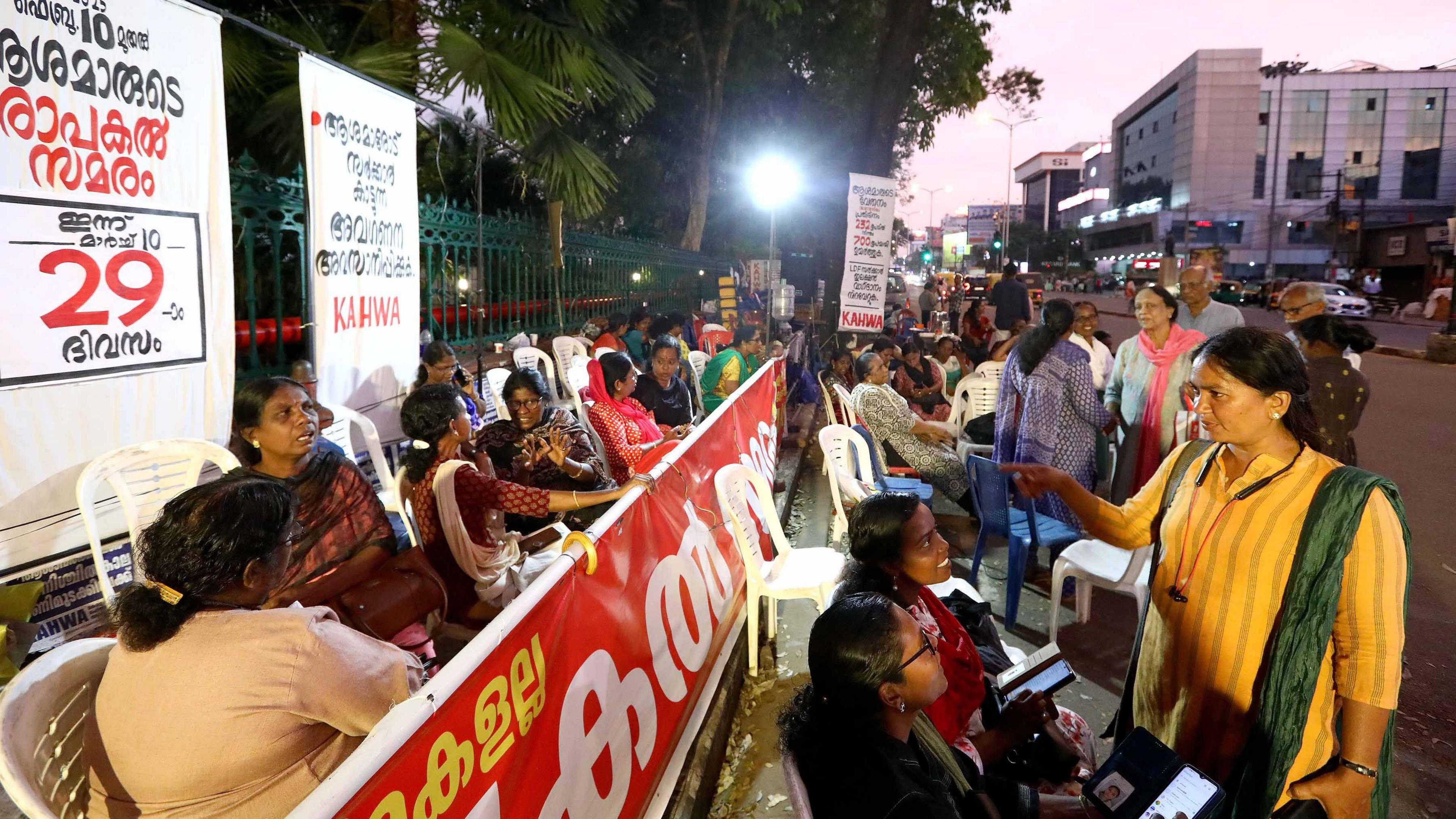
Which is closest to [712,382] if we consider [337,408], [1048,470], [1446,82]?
[337,408]

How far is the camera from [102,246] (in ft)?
10.1

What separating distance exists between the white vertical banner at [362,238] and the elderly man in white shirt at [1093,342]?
5507mm

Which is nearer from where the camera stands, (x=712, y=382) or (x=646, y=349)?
(x=712, y=382)

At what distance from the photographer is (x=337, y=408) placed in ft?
15.3

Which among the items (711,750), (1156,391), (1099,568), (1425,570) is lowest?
(711,750)

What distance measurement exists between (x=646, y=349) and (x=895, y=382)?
295cm

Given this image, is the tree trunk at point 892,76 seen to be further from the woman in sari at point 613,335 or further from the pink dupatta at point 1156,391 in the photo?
the pink dupatta at point 1156,391

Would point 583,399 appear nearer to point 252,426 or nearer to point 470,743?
point 252,426

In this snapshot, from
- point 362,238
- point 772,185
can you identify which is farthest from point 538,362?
point 772,185

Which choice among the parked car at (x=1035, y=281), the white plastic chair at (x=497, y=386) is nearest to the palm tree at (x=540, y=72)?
the white plastic chair at (x=497, y=386)

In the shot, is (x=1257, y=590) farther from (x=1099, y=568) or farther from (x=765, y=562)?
(x=765, y=562)

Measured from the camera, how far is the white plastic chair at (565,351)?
8.59m

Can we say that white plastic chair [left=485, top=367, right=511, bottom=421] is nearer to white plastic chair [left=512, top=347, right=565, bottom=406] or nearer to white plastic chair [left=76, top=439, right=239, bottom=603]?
white plastic chair [left=512, top=347, right=565, bottom=406]

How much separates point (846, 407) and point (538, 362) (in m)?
3.25
